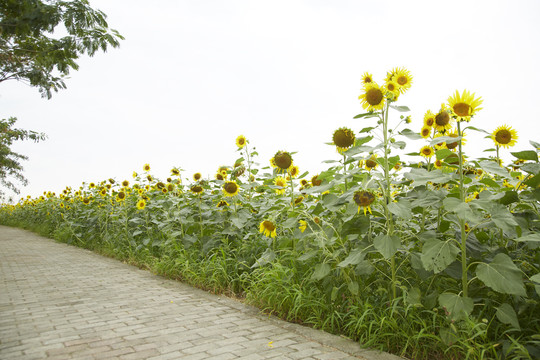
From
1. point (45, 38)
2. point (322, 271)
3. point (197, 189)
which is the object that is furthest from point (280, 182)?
point (45, 38)

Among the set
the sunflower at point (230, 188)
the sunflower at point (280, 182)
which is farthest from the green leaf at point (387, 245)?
the sunflower at point (230, 188)

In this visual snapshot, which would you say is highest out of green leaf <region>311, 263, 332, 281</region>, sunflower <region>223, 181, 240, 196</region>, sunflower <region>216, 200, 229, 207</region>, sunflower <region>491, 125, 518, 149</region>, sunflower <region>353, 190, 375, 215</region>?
sunflower <region>491, 125, 518, 149</region>

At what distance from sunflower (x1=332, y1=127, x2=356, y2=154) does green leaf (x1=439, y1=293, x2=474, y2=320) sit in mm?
1384

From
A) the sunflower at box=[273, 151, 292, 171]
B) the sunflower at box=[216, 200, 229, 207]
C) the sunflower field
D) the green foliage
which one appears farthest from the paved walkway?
the green foliage

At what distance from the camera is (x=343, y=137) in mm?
3385

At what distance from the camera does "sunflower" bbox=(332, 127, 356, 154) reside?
3387mm

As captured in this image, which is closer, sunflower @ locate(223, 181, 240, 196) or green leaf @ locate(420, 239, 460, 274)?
green leaf @ locate(420, 239, 460, 274)

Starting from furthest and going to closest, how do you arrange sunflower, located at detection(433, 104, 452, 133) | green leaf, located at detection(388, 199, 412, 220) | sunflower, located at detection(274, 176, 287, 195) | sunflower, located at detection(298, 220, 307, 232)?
sunflower, located at detection(274, 176, 287, 195), sunflower, located at detection(298, 220, 307, 232), sunflower, located at detection(433, 104, 452, 133), green leaf, located at detection(388, 199, 412, 220)

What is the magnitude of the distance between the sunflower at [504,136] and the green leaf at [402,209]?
3.61 feet

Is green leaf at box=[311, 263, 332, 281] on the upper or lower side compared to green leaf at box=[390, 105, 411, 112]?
lower

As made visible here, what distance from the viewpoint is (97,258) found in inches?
319

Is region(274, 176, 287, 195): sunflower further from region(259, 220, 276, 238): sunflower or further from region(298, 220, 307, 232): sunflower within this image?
region(298, 220, 307, 232): sunflower

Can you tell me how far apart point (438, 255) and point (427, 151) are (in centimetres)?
113

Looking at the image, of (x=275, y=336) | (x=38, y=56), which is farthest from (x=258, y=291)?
(x=38, y=56)
